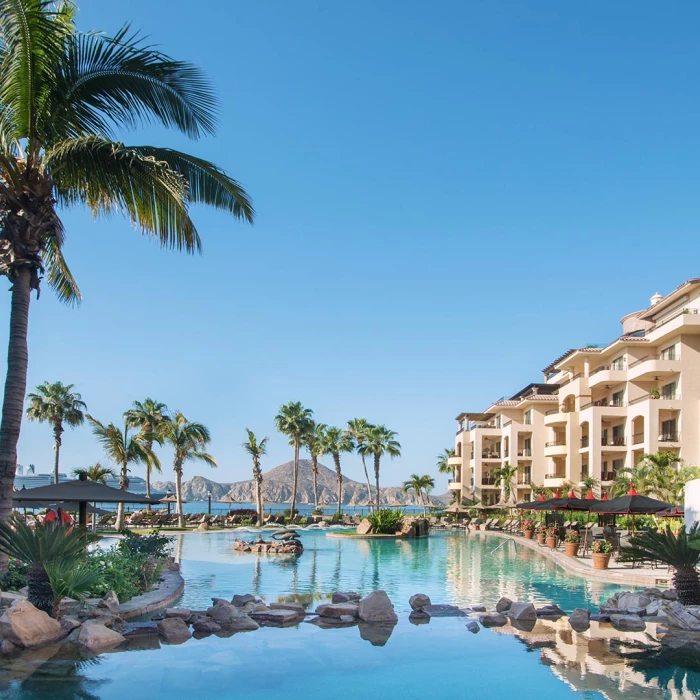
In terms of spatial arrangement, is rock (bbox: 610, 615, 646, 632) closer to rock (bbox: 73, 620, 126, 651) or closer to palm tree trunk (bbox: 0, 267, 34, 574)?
rock (bbox: 73, 620, 126, 651)

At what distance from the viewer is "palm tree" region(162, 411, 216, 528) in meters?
43.0

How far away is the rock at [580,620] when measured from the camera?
39.5 ft

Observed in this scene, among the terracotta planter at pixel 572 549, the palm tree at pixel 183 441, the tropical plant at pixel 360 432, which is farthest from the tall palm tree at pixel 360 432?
the terracotta planter at pixel 572 549

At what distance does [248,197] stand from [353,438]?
5404 cm

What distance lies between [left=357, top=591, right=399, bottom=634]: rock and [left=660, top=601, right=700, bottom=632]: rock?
4.48 meters

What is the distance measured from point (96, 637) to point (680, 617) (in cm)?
897

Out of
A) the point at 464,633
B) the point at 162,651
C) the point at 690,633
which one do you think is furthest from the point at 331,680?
the point at 690,633

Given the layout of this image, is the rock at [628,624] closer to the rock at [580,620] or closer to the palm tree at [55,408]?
the rock at [580,620]

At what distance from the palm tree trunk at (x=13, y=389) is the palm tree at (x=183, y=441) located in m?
30.9

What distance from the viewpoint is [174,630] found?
36.3 feet

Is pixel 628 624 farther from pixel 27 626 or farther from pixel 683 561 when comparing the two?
pixel 27 626

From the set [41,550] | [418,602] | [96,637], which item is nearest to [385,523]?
[418,602]

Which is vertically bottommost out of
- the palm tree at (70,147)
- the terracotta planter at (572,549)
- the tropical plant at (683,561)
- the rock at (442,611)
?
the terracotta planter at (572,549)

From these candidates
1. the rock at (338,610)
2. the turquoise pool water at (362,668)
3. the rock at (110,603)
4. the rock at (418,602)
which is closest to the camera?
the turquoise pool water at (362,668)
